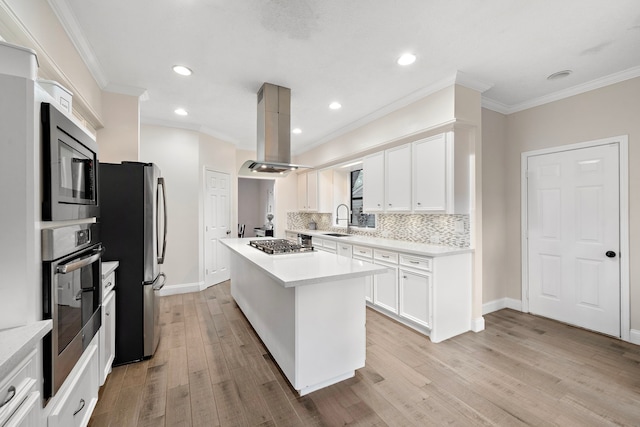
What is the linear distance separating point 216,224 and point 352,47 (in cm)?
400

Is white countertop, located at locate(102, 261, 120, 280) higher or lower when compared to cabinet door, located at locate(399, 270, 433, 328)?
higher

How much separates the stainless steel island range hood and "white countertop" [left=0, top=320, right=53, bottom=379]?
7.47 ft

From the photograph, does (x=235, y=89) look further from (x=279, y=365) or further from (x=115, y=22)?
(x=279, y=365)

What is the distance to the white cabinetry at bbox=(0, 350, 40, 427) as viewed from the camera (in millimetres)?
813

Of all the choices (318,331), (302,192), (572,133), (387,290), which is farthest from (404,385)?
(302,192)

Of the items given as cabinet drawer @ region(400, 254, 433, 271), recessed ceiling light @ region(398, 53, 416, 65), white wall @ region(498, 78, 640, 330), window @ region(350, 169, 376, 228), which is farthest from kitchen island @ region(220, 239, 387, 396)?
window @ region(350, 169, 376, 228)

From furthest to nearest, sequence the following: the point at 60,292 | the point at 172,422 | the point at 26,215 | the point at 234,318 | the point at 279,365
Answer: the point at 234,318
the point at 279,365
the point at 172,422
the point at 60,292
the point at 26,215

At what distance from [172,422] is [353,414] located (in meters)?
1.19

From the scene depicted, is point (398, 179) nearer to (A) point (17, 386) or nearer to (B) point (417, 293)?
(B) point (417, 293)

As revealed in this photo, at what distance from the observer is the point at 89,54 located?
2.48 m

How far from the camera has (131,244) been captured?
2430 mm

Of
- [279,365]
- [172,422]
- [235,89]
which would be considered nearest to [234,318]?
[279,365]

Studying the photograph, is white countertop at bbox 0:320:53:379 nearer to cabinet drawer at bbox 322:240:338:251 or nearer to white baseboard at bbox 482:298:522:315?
cabinet drawer at bbox 322:240:338:251

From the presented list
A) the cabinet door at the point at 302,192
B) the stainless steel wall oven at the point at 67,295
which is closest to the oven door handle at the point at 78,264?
the stainless steel wall oven at the point at 67,295
